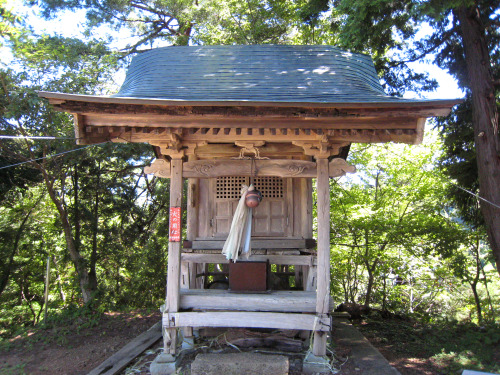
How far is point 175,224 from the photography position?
530 cm

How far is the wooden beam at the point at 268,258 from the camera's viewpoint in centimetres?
597

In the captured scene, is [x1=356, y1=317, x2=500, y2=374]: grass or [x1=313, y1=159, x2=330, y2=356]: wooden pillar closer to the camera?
[x1=313, y1=159, x2=330, y2=356]: wooden pillar

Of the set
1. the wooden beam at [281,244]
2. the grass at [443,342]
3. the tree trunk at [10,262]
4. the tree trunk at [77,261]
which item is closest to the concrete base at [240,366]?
the wooden beam at [281,244]

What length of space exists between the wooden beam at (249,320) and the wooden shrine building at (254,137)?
14mm

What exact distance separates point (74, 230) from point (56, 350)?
624 centimetres

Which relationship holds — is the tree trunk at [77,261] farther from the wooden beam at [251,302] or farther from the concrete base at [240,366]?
the concrete base at [240,366]

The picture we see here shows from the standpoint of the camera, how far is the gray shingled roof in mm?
5555

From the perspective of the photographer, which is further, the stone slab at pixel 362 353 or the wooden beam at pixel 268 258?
the wooden beam at pixel 268 258

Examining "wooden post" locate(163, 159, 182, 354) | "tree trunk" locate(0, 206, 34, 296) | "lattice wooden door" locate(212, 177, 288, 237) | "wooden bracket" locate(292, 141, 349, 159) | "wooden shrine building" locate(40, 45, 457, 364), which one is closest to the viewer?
"wooden shrine building" locate(40, 45, 457, 364)

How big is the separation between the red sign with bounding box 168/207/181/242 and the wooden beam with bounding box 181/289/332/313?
0.84m

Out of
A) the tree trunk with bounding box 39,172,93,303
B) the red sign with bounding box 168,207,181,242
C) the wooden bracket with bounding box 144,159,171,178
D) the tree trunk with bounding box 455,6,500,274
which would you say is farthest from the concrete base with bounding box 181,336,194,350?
the tree trunk with bounding box 455,6,500,274

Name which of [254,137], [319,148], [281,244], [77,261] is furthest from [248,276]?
[77,261]

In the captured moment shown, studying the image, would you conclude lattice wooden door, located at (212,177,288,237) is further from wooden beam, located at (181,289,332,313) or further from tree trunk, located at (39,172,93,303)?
tree trunk, located at (39,172,93,303)

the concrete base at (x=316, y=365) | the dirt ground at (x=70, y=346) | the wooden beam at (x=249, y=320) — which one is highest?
the wooden beam at (x=249, y=320)
